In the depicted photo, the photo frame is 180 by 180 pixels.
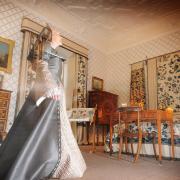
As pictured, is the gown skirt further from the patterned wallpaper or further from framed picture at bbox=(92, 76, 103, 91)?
framed picture at bbox=(92, 76, 103, 91)

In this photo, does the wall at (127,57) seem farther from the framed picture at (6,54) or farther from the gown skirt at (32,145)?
the gown skirt at (32,145)

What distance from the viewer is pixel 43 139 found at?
5.04ft

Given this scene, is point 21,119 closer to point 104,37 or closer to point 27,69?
point 27,69

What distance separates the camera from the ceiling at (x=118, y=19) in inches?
211

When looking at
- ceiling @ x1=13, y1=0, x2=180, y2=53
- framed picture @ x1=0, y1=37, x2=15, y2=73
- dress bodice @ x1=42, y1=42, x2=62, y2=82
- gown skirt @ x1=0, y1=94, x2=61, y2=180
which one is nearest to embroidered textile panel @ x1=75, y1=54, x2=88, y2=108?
ceiling @ x1=13, y1=0, x2=180, y2=53

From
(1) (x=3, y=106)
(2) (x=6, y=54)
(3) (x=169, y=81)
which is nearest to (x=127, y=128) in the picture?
(1) (x=3, y=106)

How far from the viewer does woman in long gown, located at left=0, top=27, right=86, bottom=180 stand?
1412 mm

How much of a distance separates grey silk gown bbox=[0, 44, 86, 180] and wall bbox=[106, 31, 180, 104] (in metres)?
5.19

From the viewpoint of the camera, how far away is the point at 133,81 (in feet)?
21.9

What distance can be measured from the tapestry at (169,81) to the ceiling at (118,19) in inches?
36.1

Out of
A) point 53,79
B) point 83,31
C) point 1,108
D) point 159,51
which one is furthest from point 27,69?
point 159,51

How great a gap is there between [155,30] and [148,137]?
3856 millimetres

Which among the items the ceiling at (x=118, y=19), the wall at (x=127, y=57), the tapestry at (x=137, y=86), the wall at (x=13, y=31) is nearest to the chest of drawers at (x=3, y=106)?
the wall at (x=13, y=31)

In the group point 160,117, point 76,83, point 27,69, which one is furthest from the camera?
point 76,83
